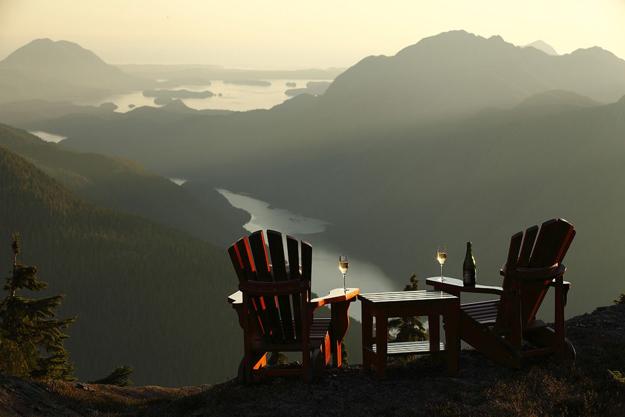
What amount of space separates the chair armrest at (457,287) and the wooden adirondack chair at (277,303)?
1.20 meters

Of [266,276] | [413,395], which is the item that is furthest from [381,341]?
[266,276]

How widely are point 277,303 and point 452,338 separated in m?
2.27

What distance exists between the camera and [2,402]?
9500 mm

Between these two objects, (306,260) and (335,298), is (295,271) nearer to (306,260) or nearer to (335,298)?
(306,260)

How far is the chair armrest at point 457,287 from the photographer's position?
34.0 ft

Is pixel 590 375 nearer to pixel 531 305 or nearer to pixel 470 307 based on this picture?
pixel 531 305

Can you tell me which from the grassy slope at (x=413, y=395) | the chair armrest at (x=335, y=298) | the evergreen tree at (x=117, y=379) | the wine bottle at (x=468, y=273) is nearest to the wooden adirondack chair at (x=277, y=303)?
the chair armrest at (x=335, y=298)

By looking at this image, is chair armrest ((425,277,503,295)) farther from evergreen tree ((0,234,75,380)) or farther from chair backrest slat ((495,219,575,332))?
evergreen tree ((0,234,75,380))

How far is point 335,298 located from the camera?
10.3m

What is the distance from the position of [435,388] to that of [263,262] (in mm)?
2599

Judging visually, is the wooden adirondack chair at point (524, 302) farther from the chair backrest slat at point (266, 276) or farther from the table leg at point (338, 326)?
the chair backrest slat at point (266, 276)

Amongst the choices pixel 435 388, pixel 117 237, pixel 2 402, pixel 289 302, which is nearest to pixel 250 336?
pixel 289 302

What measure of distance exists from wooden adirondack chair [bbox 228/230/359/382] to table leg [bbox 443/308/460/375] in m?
1.34

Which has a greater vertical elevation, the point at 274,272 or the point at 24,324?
the point at 274,272
